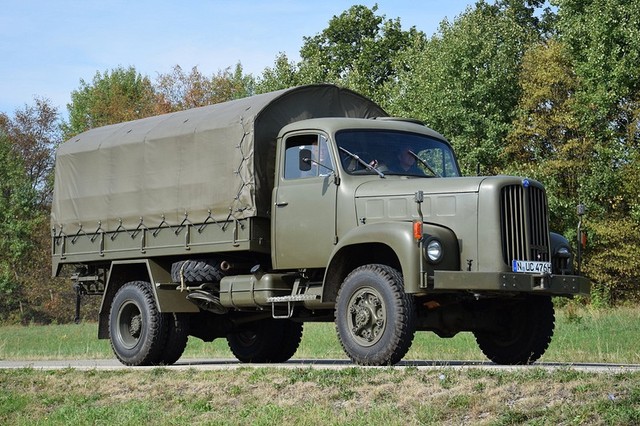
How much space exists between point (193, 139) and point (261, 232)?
6.72ft

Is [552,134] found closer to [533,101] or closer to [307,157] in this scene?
[533,101]

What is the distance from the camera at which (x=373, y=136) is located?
49.1 feet

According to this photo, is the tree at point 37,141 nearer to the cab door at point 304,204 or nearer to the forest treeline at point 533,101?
the forest treeline at point 533,101

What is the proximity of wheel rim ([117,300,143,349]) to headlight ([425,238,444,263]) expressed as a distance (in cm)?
598

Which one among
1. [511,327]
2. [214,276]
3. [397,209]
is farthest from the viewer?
[214,276]

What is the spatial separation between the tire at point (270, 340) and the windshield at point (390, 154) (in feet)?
13.8

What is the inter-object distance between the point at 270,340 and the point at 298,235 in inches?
145

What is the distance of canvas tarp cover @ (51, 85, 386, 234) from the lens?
15719 millimetres

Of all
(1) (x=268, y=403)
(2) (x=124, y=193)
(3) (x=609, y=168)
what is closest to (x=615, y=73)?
(3) (x=609, y=168)

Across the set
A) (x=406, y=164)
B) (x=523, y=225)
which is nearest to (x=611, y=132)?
(x=406, y=164)

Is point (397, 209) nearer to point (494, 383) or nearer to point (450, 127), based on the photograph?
point (494, 383)

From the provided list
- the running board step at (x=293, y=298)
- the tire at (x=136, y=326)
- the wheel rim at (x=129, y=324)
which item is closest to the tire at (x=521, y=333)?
the running board step at (x=293, y=298)

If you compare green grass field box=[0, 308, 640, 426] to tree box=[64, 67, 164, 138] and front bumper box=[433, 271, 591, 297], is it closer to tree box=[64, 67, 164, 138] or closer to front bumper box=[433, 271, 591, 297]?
front bumper box=[433, 271, 591, 297]

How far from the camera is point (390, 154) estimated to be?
48.9 ft
